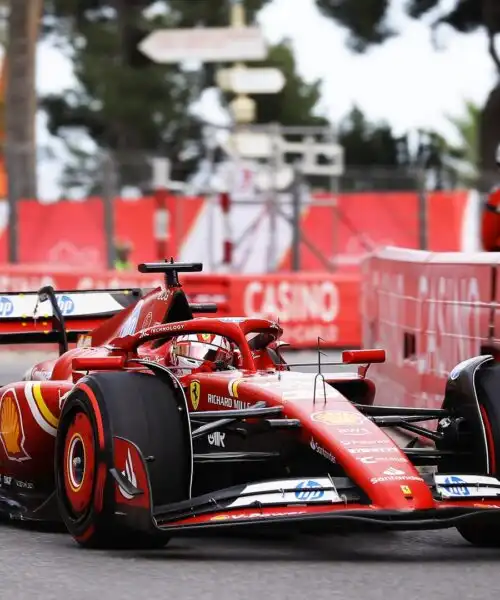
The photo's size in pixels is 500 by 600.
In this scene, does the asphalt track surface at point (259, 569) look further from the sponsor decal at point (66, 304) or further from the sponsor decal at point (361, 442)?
the sponsor decal at point (66, 304)

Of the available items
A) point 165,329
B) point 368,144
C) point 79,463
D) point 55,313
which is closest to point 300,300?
point 55,313

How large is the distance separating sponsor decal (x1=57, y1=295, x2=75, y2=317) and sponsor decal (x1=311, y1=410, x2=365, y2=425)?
3413 millimetres

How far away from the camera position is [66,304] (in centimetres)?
1033

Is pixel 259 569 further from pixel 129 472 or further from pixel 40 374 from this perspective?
pixel 40 374

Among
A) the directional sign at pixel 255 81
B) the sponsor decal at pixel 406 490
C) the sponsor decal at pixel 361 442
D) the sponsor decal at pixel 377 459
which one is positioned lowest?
the sponsor decal at pixel 406 490

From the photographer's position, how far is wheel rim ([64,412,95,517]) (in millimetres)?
7199

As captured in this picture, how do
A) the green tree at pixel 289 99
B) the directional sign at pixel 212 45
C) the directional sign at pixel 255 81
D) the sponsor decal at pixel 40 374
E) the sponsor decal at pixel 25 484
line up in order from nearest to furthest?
the sponsor decal at pixel 25 484, the sponsor decal at pixel 40 374, the directional sign at pixel 255 81, the directional sign at pixel 212 45, the green tree at pixel 289 99

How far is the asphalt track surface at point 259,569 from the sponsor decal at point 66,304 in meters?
2.68

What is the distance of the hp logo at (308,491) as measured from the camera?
268 inches

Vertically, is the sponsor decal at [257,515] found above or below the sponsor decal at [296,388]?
below

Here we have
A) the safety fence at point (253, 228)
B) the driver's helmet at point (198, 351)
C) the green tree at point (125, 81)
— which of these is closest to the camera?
the driver's helmet at point (198, 351)

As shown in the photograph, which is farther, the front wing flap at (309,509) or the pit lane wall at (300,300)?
the pit lane wall at (300,300)

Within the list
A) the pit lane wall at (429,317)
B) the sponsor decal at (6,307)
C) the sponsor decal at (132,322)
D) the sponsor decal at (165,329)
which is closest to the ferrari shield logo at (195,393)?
the sponsor decal at (165,329)

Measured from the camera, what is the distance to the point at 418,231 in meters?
23.3
